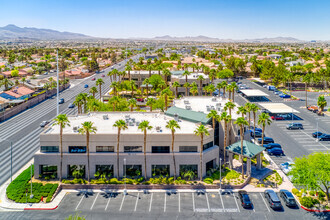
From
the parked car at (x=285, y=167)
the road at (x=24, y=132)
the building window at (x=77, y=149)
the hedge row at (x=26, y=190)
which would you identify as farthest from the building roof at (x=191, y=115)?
the road at (x=24, y=132)

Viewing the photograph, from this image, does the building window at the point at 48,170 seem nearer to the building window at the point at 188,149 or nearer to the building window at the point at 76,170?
the building window at the point at 76,170

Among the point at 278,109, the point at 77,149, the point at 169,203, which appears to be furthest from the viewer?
the point at 278,109

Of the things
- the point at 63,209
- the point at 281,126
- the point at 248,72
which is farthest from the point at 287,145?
the point at 248,72

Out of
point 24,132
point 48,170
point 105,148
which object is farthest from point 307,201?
point 24,132

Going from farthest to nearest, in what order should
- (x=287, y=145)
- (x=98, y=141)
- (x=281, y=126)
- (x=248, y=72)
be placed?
1. (x=248, y=72)
2. (x=281, y=126)
3. (x=287, y=145)
4. (x=98, y=141)

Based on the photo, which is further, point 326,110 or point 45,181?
point 326,110

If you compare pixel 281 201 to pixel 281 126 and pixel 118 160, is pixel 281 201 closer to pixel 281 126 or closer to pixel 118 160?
pixel 118 160

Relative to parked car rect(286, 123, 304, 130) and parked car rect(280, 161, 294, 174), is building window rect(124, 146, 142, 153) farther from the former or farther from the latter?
parked car rect(286, 123, 304, 130)

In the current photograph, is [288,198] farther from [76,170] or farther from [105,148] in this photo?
[76,170]
